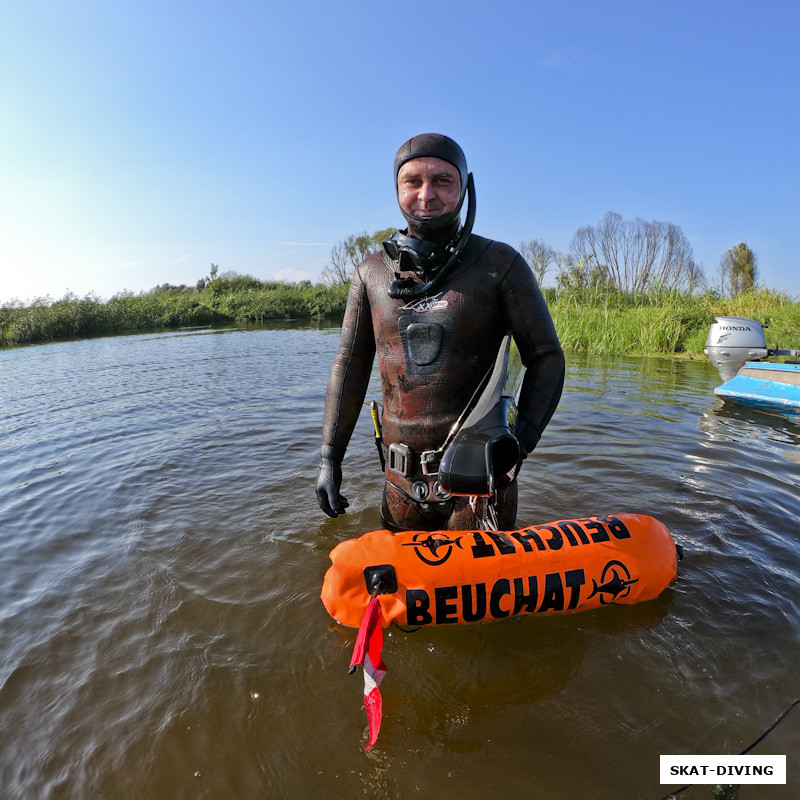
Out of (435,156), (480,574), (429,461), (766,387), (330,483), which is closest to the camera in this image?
(480,574)

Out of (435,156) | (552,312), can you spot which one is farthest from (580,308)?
(435,156)

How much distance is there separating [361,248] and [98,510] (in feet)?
165

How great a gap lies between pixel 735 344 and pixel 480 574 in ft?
26.6

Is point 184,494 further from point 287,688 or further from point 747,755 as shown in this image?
point 747,755

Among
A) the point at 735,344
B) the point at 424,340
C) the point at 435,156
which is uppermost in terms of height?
the point at 435,156

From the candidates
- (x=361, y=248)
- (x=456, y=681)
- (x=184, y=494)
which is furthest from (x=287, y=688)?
(x=361, y=248)

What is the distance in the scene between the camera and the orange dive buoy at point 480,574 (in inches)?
79.7

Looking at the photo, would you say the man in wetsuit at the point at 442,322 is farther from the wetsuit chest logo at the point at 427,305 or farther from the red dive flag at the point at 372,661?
the red dive flag at the point at 372,661

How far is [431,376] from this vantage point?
2.24 meters

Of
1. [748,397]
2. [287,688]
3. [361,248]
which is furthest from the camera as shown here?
[361,248]

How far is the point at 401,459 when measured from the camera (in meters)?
2.36

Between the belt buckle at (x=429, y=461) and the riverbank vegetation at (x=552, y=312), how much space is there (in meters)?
11.7

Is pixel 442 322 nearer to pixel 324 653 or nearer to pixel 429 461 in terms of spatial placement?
pixel 429 461

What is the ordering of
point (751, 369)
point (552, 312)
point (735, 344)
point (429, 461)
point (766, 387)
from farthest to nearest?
point (552, 312) → point (735, 344) → point (751, 369) → point (766, 387) → point (429, 461)
